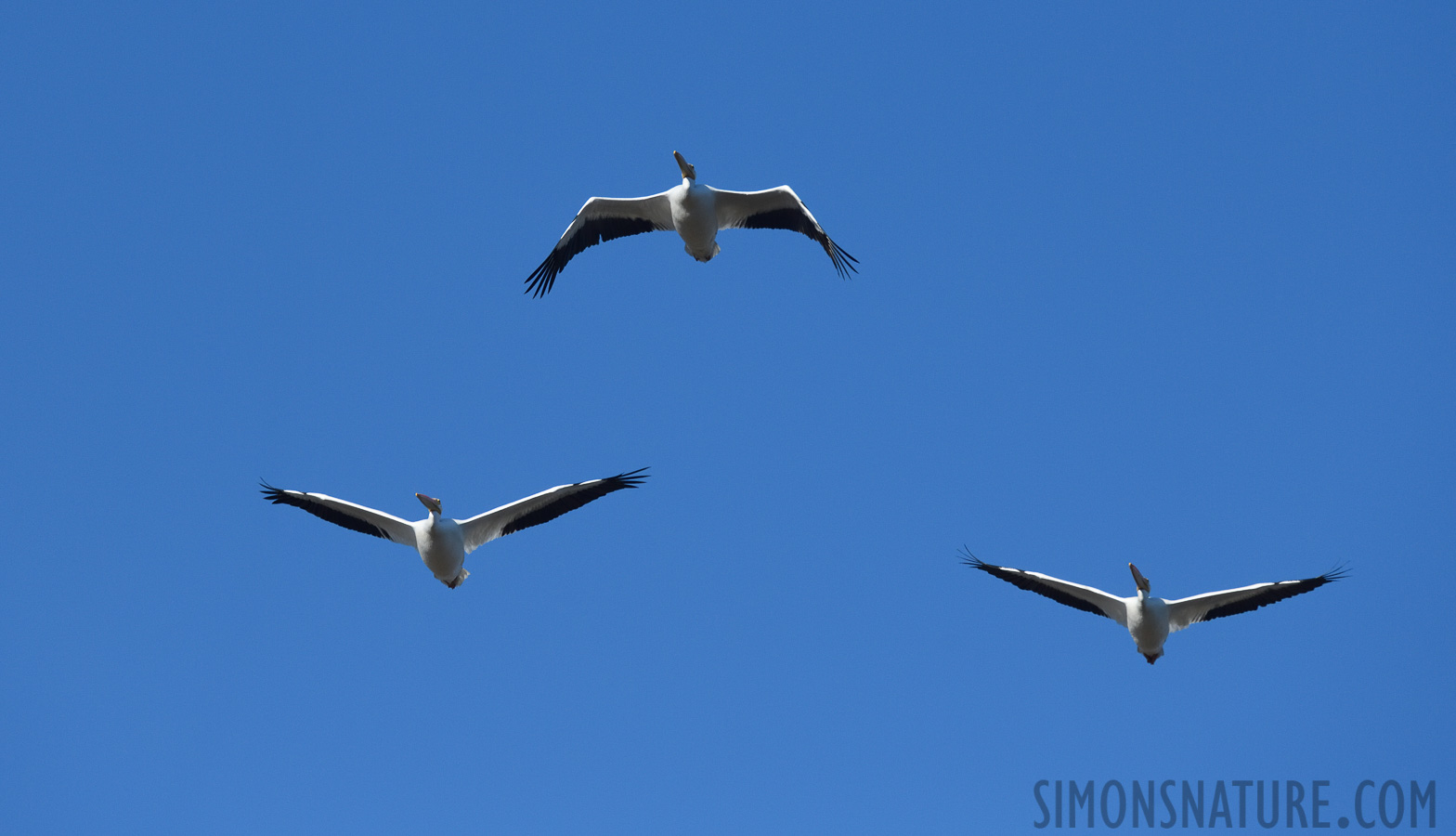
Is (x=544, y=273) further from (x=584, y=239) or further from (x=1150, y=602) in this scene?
(x=1150, y=602)

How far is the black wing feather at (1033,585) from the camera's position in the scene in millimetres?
15227

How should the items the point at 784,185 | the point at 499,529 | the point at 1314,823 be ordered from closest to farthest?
1. the point at 1314,823
2. the point at 499,529
3. the point at 784,185

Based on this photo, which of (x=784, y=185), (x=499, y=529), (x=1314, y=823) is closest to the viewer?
(x=1314, y=823)

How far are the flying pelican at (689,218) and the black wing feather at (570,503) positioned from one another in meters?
3.80

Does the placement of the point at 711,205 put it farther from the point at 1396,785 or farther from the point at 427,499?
the point at 1396,785


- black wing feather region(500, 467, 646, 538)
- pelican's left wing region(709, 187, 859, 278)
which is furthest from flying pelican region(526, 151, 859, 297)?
black wing feather region(500, 467, 646, 538)

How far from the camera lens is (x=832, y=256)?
51.2ft

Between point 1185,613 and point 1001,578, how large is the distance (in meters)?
2.53

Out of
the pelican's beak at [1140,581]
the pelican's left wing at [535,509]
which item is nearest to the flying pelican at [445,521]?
the pelican's left wing at [535,509]

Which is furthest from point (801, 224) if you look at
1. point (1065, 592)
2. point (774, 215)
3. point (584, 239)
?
point (1065, 592)

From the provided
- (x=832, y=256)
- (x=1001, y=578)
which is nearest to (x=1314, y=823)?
(x=1001, y=578)

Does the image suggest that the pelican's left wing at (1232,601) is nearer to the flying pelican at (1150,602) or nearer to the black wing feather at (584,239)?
the flying pelican at (1150,602)

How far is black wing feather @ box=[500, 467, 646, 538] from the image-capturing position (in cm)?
1330

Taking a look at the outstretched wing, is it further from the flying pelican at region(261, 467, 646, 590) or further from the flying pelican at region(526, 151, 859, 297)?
the flying pelican at region(526, 151, 859, 297)
